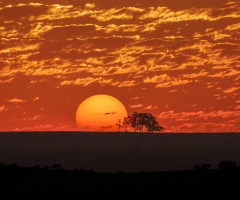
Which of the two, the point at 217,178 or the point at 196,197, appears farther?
the point at 217,178

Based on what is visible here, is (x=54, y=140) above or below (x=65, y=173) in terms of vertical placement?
above

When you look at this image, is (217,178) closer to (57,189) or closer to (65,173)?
(57,189)

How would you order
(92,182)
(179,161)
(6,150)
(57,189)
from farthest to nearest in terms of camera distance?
(6,150), (179,161), (92,182), (57,189)

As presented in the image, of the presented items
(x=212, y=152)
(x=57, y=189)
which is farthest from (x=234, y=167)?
(x=212, y=152)

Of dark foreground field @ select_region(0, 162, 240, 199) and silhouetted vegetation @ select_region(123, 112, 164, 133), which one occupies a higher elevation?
silhouetted vegetation @ select_region(123, 112, 164, 133)

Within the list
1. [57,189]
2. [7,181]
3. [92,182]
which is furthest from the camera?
[7,181]

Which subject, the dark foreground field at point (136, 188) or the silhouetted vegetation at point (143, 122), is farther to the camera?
the silhouetted vegetation at point (143, 122)

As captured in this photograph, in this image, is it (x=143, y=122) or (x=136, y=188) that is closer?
(x=136, y=188)

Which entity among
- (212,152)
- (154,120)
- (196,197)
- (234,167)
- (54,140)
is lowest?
(196,197)

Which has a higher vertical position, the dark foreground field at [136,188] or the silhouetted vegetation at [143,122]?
the silhouetted vegetation at [143,122]

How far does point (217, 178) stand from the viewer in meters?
11.4

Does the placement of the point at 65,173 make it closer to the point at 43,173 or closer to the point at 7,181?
the point at 43,173

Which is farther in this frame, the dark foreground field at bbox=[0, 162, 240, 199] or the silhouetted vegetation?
the silhouetted vegetation

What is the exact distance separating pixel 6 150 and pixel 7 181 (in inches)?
577
